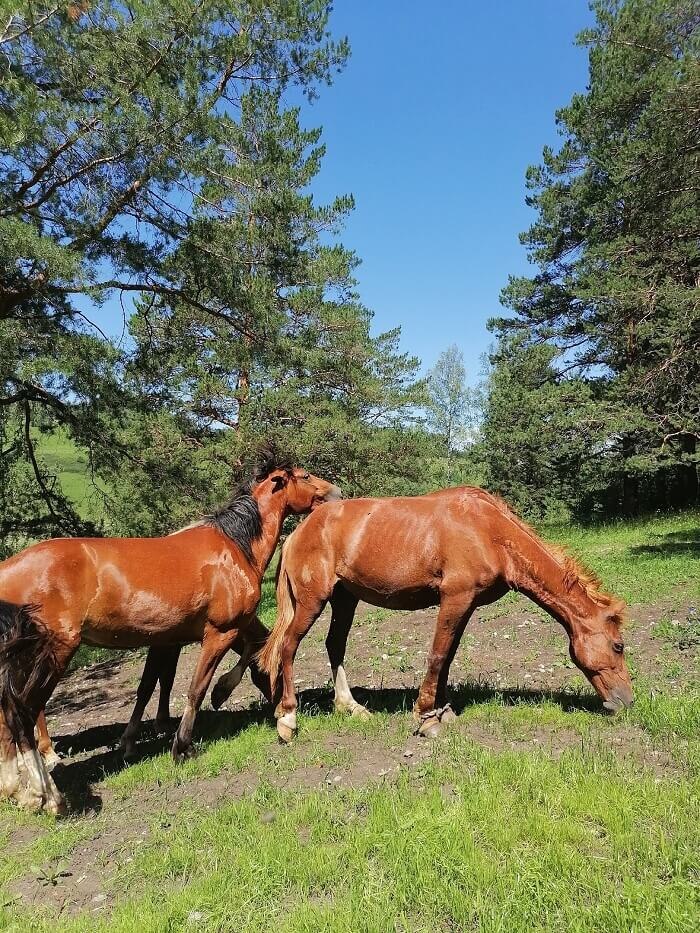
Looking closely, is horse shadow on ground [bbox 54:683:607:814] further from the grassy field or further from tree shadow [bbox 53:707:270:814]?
the grassy field

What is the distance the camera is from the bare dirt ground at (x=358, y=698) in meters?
3.95

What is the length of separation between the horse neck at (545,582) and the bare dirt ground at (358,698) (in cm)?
89

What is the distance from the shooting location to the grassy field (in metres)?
2.71

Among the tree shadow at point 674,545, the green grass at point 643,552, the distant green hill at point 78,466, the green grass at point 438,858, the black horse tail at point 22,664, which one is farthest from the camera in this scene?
the tree shadow at point 674,545

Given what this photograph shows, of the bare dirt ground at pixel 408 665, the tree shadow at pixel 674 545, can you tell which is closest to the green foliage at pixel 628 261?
the tree shadow at pixel 674 545

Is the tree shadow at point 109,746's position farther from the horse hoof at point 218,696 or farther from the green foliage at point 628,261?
the green foliage at point 628,261

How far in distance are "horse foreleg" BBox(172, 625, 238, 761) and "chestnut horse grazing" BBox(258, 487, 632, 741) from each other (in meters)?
0.56

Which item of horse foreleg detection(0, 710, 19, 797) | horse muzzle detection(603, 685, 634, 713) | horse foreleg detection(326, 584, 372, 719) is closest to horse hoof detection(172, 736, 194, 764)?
horse foreleg detection(0, 710, 19, 797)

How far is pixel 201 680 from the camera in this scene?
17.3ft

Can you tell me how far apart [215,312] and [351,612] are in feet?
19.1

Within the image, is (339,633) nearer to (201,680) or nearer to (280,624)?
(280,624)

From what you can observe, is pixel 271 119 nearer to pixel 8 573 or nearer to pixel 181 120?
pixel 181 120

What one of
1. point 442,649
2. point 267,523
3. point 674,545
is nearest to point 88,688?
point 267,523

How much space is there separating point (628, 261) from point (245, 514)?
1426 centimetres
